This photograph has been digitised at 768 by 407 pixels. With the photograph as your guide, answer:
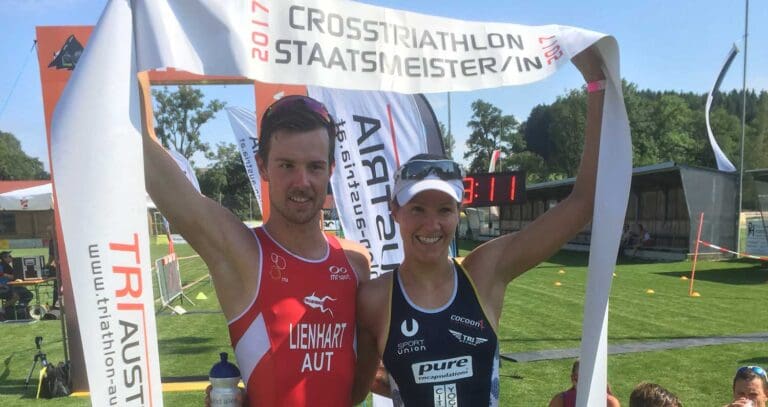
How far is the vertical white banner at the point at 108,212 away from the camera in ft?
5.43

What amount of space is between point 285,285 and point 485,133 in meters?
62.2

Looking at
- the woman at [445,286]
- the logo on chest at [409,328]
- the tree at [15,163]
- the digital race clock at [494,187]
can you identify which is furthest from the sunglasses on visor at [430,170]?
the tree at [15,163]

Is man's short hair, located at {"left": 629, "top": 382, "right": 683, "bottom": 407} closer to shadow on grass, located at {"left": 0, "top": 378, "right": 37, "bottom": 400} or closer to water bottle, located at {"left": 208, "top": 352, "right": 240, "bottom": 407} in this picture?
water bottle, located at {"left": 208, "top": 352, "right": 240, "bottom": 407}

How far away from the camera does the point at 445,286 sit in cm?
226

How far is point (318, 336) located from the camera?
2.12m

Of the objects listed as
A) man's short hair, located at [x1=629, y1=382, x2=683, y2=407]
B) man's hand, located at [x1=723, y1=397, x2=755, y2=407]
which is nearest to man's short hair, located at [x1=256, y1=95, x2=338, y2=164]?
man's short hair, located at [x1=629, y1=382, x2=683, y2=407]

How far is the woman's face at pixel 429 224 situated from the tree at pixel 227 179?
52778mm

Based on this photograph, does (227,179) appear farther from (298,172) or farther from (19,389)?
(298,172)

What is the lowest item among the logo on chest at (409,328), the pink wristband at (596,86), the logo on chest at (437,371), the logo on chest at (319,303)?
the logo on chest at (437,371)

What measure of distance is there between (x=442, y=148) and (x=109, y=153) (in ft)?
12.7

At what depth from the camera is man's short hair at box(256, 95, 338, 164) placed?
2.12 m

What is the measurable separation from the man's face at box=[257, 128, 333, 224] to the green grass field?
210 inches

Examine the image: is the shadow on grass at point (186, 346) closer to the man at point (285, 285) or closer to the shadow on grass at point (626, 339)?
the shadow on grass at point (626, 339)

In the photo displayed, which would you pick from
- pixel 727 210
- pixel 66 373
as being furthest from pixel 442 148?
pixel 727 210
